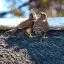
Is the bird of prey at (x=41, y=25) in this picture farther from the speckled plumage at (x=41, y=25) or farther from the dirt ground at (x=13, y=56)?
the dirt ground at (x=13, y=56)

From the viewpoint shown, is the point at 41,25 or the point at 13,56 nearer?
the point at 13,56

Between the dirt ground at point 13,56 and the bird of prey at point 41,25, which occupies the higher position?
the bird of prey at point 41,25

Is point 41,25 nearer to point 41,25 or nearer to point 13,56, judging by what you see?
point 41,25

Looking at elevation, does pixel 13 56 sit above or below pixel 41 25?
below

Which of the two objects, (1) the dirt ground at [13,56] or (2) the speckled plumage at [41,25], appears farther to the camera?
(2) the speckled plumage at [41,25]

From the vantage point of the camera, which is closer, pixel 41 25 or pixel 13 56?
pixel 13 56

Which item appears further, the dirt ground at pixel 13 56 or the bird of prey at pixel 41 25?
the bird of prey at pixel 41 25

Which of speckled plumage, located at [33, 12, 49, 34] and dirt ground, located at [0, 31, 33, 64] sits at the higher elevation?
speckled plumage, located at [33, 12, 49, 34]

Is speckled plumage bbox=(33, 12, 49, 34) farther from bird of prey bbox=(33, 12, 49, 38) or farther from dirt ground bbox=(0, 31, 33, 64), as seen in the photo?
dirt ground bbox=(0, 31, 33, 64)

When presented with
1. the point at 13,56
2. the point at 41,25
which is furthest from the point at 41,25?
the point at 13,56

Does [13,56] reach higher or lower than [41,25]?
lower

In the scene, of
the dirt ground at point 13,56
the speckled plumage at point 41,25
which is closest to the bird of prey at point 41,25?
the speckled plumage at point 41,25

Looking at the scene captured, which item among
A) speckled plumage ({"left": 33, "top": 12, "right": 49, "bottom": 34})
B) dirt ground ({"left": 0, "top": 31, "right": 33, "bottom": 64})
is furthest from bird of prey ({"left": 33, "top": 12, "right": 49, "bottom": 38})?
dirt ground ({"left": 0, "top": 31, "right": 33, "bottom": 64})
